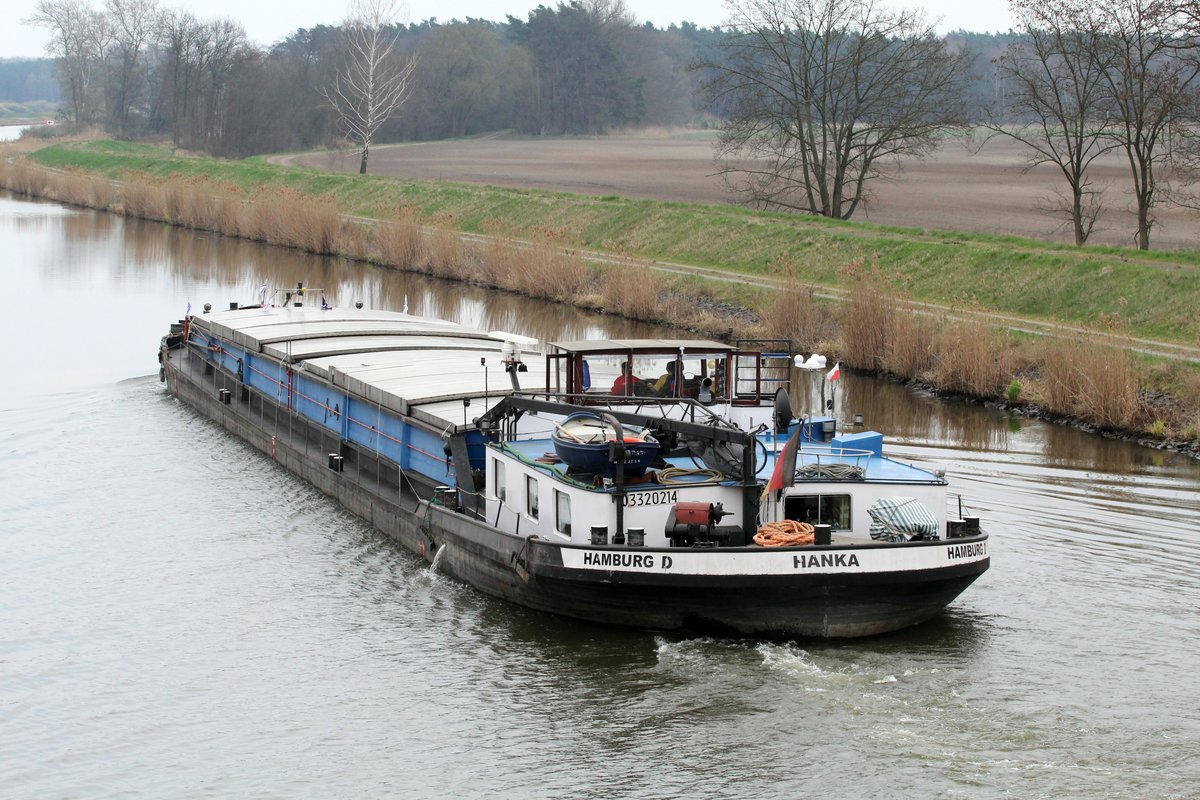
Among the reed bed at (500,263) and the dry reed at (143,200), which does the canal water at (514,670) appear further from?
the dry reed at (143,200)

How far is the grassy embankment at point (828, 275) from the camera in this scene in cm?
3006

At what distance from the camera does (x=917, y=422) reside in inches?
1179

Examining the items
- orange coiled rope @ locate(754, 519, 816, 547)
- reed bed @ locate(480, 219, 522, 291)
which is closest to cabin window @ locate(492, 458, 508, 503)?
orange coiled rope @ locate(754, 519, 816, 547)

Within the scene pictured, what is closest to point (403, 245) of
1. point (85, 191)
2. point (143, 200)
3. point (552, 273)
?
point (552, 273)

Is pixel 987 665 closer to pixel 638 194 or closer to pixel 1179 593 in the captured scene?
pixel 1179 593

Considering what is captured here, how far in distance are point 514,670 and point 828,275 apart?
29827 millimetres

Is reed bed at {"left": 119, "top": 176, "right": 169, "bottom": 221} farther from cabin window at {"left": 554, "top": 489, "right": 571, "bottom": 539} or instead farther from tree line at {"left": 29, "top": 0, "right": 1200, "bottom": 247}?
cabin window at {"left": 554, "top": 489, "right": 571, "bottom": 539}

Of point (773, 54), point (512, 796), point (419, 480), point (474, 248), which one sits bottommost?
point (512, 796)

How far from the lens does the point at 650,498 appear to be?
17359mm

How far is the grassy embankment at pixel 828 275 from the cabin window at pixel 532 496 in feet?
48.9

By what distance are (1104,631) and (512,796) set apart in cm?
813

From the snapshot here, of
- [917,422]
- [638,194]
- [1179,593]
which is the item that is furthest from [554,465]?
[638,194]

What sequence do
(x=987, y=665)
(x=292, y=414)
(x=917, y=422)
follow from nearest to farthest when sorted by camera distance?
(x=987, y=665), (x=292, y=414), (x=917, y=422)

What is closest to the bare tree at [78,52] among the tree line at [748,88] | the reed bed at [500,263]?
the tree line at [748,88]
